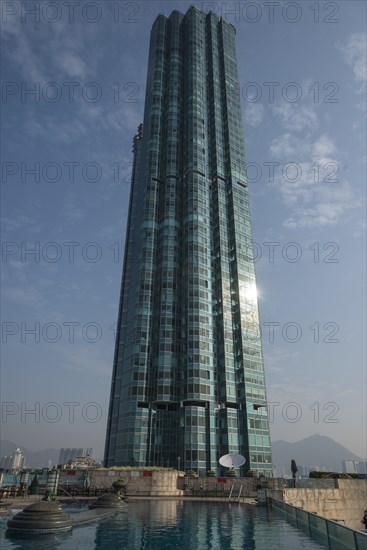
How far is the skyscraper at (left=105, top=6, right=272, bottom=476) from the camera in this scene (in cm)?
8350

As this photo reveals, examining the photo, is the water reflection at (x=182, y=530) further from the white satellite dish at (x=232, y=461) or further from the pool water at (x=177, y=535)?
the white satellite dish at (x=232, y=461)

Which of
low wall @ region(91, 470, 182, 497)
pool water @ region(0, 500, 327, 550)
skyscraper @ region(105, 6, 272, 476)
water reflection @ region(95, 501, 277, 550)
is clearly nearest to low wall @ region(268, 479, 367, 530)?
low wall @ region(91, 470, 182, 497)

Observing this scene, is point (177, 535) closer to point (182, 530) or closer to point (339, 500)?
point (182, 530)

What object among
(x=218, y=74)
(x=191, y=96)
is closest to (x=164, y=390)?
(x=191, y=96)

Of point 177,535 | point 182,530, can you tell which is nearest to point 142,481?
point 182,530

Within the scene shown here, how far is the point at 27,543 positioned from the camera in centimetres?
1889

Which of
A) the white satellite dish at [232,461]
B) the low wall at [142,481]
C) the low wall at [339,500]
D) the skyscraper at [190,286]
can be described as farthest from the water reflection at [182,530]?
the skyscraper at [190,286]

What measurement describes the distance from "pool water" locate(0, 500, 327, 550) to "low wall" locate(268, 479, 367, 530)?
66.2 feet

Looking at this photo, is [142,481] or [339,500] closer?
[142,481]

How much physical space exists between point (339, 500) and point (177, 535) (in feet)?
127

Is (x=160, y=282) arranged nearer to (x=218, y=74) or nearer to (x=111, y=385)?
(x=111, y=385)

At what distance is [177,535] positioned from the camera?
21094mm

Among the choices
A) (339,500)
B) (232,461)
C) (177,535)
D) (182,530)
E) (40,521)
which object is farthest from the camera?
(232,461)

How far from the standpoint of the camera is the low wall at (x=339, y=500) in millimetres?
46203
